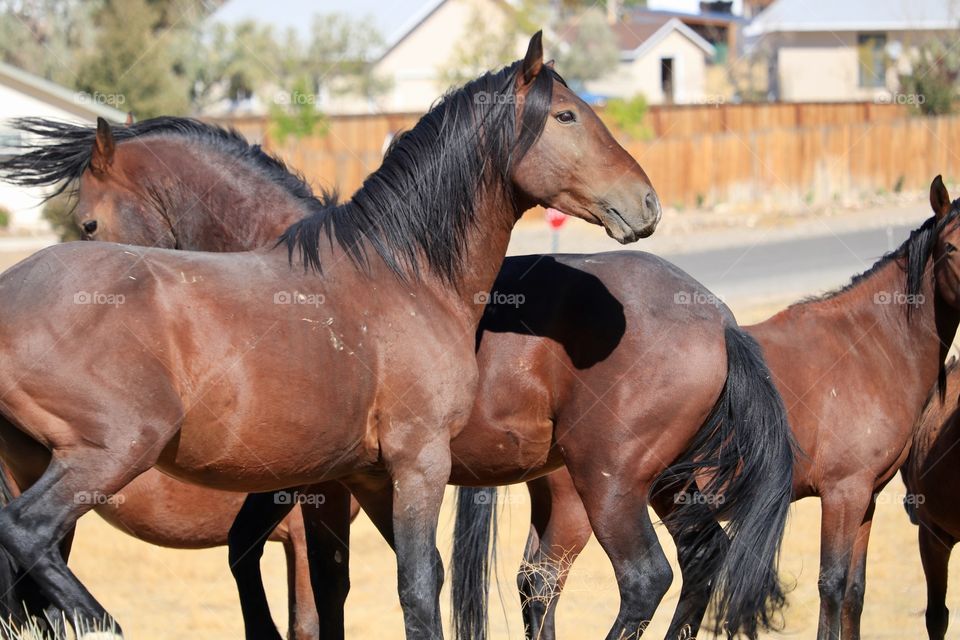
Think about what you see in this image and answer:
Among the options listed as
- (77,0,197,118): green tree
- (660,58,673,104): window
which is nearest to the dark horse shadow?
(77,0,197,118): green tree

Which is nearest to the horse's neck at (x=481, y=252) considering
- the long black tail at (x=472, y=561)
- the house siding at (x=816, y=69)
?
the long black tail at (x=472, y=561)

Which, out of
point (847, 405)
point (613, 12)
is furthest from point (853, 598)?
point (613, 12)

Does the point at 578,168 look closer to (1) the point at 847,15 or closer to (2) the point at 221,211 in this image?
(2) the point at 221,211

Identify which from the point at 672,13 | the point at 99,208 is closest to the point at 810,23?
the point at 672,13

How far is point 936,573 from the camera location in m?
6.54

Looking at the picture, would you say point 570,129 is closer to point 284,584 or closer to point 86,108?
point 284,584

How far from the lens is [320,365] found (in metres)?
4.05

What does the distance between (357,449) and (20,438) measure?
1.15 metres
